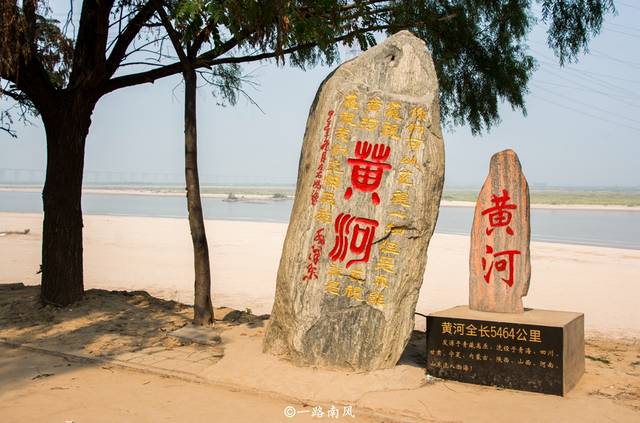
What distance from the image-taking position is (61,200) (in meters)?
8.09

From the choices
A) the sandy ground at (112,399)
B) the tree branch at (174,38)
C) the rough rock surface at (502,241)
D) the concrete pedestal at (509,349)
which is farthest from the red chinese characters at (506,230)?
the tree branch at (174,38)

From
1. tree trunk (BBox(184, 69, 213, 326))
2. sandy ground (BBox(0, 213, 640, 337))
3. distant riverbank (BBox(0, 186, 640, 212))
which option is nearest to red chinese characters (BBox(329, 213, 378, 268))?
tree trunk (BBox(184, 69, 213, 326))

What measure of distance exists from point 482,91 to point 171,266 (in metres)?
8.40

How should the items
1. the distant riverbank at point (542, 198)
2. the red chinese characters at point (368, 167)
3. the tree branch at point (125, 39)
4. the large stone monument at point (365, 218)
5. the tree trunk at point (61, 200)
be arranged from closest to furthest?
the large stone monument at point (365, 218)
the red chinese characters at point (368, 167)
the tree trunk at point (61, 200)
the tree branch at point (125, 39)
the distant riverbank at point (542, 198)

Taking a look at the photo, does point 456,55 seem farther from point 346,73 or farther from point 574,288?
point 574,288

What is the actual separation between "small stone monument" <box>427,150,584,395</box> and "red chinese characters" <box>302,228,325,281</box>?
3.67 ft

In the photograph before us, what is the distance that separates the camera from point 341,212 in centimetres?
608

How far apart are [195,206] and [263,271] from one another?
21.3 feet

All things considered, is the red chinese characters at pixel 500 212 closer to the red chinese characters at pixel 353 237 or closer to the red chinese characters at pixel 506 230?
the red chinese characters at pixel 506 230

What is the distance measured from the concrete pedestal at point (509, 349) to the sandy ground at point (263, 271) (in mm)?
3066

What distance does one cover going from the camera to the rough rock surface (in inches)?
238

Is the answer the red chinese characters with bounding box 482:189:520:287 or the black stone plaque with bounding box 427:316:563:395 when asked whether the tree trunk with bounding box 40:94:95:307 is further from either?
the red chinese characters with bounding box 482:189:520:287

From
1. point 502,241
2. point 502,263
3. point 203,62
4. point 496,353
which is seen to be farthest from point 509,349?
point 203,62

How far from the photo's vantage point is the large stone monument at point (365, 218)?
591cm
